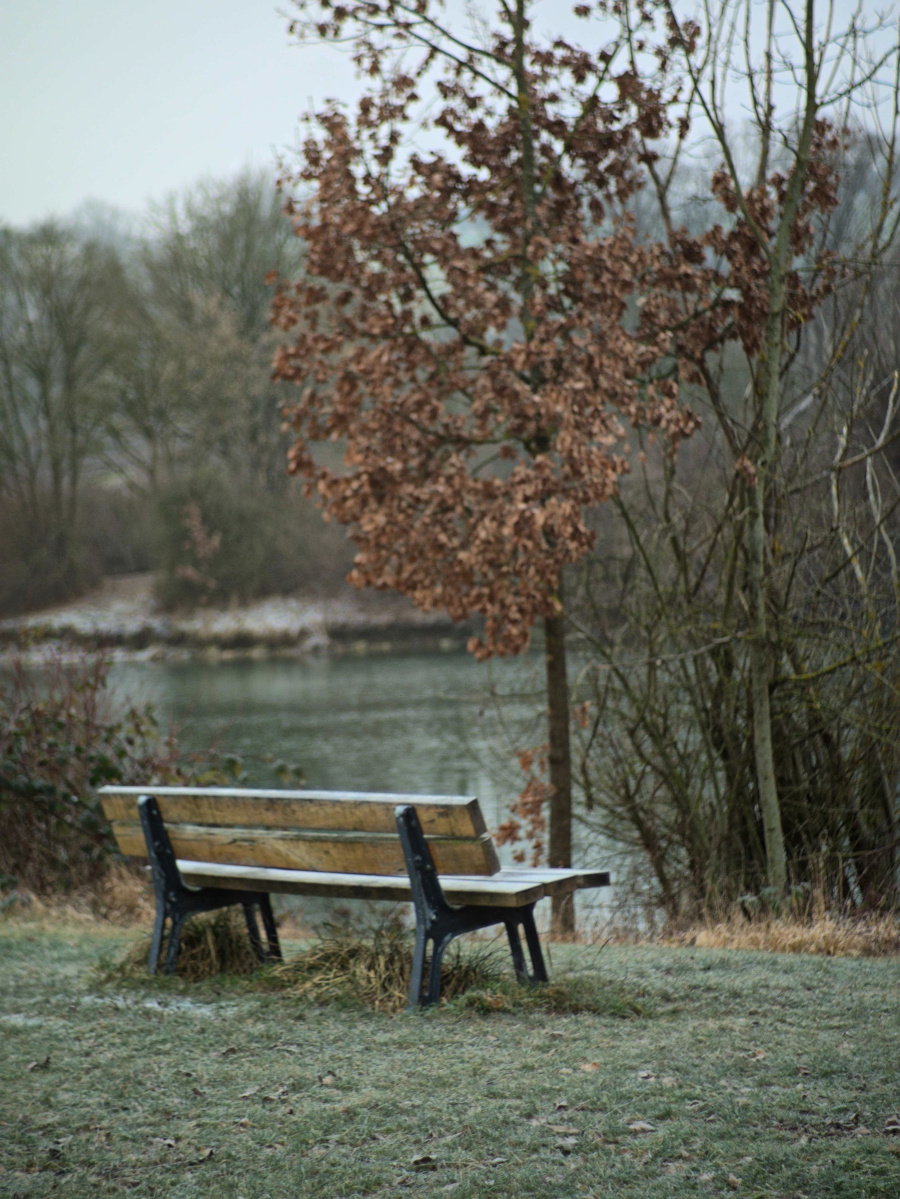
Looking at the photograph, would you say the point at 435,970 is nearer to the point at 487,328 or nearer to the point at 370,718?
the point at 487,328

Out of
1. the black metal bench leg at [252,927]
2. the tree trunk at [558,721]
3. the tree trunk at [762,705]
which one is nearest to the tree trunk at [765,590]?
the tree trunk at [762,705]

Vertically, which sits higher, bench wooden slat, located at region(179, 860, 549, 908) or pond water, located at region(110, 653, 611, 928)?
bench wooden slat, located at region(179, 860, 549, 908)

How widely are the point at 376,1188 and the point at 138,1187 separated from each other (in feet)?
1.73

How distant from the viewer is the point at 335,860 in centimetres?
412

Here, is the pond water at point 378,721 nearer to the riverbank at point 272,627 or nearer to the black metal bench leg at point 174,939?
the black metal bench leg at point 174,939

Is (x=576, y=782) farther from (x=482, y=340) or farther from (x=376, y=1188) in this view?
(x=376, y=1188)

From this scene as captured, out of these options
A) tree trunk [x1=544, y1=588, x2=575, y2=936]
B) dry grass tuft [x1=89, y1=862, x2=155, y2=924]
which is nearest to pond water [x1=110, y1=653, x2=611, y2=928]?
tree trunk [x1=544, y1=588, x2=575, y2=936]

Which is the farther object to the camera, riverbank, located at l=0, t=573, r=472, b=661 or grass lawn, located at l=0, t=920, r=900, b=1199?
riverbank, located at l=0, t=573, r=472, b=661

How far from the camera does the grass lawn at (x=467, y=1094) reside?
2.55 metres

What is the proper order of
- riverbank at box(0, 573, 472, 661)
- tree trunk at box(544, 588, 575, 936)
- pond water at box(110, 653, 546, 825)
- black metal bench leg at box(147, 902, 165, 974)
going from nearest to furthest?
black metal bench leg at box(147, 902, 165, 974) < tree trunk at box(544, 588, 575, 936) < pond water at box(110, 653, 546, 825) < riverbank at box(0, 573, 472, 661)

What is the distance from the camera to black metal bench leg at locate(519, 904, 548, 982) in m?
4.00

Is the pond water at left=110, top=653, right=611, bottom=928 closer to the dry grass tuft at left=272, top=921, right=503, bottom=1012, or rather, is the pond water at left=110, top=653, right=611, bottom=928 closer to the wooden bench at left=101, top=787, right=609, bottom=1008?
the dry grass tuft at left=272, top=921, right=503, bottom=1012

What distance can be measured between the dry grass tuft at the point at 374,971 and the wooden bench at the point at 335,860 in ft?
0.42

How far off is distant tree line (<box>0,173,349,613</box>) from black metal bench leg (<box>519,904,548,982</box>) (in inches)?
1224
